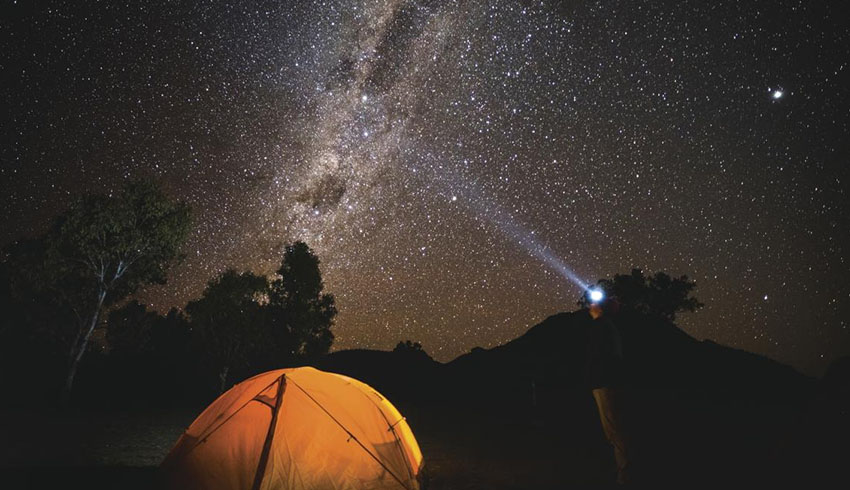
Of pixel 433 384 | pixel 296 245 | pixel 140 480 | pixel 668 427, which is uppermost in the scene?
pixel 296 245

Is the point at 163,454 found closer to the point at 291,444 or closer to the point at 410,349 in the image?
the point at 291,444

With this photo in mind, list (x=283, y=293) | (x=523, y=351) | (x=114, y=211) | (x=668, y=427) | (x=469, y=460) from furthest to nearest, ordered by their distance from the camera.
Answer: (x=523, y=351) → (x=283, y=293) → (x=114, y=211) → (x=668, y=427) → (x=469, y=460)

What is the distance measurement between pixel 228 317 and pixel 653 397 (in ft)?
77.3

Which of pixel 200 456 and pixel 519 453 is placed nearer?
pixel 200 456

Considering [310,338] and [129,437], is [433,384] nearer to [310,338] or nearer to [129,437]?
[310,338]

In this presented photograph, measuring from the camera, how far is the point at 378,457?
657cm

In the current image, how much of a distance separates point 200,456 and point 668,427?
39.3 feet

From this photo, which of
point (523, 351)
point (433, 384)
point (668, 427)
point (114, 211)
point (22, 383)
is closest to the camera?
point (668, 427)

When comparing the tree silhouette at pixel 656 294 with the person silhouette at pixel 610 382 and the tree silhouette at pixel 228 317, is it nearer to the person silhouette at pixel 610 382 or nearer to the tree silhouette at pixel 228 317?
the tree silhouette at pixel 228 317

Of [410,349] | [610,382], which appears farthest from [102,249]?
[410,349]

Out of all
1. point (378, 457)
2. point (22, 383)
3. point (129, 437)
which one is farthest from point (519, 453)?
point (22, 383)

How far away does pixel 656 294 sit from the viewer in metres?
58.3

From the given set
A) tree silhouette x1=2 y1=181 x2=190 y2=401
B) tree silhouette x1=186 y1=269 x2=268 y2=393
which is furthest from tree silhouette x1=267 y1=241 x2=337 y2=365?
tree silhouette x1=2 y1=181 x2=190 y2=401

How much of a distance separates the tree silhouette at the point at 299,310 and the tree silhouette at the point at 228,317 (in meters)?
2.06
